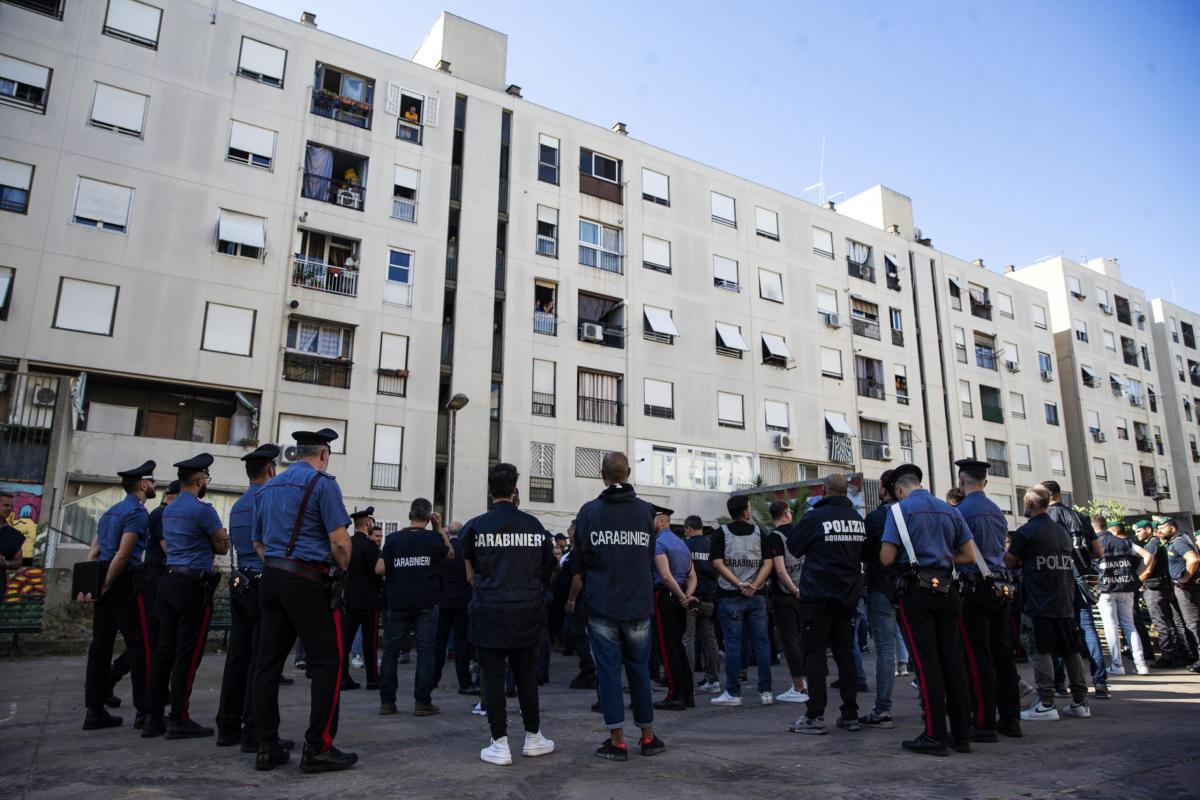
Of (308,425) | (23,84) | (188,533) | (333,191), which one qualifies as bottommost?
(188,533)

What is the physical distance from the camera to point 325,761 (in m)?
5.08

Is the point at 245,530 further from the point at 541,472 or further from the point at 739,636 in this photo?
the point at 541,472

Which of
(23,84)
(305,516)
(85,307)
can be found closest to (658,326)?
(85,307)

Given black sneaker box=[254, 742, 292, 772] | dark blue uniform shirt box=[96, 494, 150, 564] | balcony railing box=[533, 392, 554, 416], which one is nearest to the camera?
black sneaker box=[254, 742, 292, 772]

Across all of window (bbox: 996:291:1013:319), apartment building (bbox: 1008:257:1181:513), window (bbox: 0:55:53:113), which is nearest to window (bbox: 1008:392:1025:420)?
window (bbox: 996:291:1013:319)

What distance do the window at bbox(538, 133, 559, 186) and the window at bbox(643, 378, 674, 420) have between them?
8.35 meters

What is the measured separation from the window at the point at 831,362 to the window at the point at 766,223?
5.46 metres

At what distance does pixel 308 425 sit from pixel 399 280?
5.62m

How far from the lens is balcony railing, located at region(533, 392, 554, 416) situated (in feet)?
94.6

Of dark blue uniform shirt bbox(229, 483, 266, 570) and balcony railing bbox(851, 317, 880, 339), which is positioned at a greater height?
balcony railing bbox(851, 317, 880, 339)

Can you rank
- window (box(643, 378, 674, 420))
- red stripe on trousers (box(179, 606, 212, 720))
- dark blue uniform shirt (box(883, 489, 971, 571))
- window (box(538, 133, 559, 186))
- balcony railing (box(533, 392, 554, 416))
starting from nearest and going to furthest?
dark blue uniform shirt (box(883, 489, 971, 571)), red stripe on trousers (box(179, 606, 212, 720)), balcony railing (box(533, 392, 554, 416)), window (box(643, 378, 674, 420)), window (box(538, 133, 559, 186))

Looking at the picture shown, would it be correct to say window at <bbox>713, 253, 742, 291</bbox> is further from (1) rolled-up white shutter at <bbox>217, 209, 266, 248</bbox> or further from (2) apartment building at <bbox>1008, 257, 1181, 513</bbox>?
(2) apartment building at <bbox>1008, 257, 1181, 513</bbox>

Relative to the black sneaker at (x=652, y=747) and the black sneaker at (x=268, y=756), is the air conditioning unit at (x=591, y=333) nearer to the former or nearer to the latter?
the black sneaker at (x=652, y=747)

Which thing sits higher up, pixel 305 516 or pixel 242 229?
pixel 242 229
